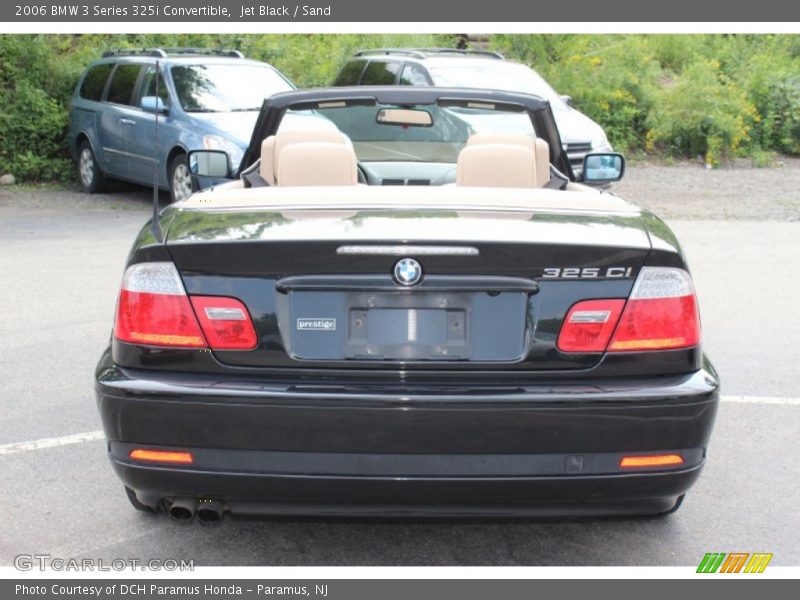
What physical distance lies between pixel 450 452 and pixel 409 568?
0.75 m

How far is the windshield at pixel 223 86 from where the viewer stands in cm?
1419

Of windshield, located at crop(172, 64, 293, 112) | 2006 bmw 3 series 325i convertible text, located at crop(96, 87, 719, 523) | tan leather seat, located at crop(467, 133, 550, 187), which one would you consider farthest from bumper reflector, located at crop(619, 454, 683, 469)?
windshield, located at crop(172, 64, 293, 112)

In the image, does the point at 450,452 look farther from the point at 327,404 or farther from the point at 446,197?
the point at 446,197

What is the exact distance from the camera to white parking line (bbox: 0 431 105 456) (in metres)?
5.45

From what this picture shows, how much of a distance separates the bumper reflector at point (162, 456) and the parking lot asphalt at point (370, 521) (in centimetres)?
66

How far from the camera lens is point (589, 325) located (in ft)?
12.3

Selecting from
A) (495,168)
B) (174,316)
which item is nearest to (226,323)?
(174,316)

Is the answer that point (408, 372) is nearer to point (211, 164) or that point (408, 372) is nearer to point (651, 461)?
point (651, 461)

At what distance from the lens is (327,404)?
142 inches

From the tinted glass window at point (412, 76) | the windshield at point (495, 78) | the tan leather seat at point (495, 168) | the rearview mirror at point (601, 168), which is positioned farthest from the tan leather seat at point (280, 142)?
the tinted glass window at point (412, 76)

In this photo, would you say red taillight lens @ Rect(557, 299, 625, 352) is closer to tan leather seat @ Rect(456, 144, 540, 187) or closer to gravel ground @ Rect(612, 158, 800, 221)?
tan leather seat @ Rect(456, 144, 540, 187)

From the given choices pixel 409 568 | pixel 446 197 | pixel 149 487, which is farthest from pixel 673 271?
pixel 149 487

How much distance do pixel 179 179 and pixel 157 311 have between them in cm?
1016

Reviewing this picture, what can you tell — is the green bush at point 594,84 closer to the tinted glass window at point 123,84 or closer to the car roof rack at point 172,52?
the car roof rack at point 172,52
